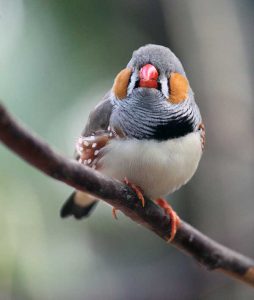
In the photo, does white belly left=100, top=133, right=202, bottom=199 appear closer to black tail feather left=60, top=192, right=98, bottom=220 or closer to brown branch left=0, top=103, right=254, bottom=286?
brown branch left=0, top=103, right=254, bottom=286

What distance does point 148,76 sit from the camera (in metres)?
1.05

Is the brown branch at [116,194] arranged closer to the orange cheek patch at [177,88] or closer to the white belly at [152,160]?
the white belly at [152,160]

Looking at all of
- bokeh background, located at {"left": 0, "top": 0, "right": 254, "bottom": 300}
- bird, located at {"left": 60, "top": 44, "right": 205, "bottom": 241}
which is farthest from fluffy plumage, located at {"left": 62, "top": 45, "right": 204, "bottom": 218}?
bokeh background, located at {"left": 0, "top": 0, "right": 254, "bottom": 300}

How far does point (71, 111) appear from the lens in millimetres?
1588

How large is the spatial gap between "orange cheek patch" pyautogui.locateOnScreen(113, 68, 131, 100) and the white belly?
10 centimetres

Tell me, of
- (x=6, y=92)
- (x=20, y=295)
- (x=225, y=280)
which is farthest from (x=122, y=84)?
(x=225, y=280)

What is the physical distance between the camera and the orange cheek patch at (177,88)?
3.69 ft

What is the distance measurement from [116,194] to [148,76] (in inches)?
9.3

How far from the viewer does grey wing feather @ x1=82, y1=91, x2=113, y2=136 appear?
1.27m

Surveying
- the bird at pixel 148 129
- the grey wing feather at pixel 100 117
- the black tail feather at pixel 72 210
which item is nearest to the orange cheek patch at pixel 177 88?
the bird at pixel 148 129

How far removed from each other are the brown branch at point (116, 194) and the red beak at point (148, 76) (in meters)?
0.21

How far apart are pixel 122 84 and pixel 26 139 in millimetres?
520

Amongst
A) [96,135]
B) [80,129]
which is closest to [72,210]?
[80,129]

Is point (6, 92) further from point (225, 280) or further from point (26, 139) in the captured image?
point (225, 280)
